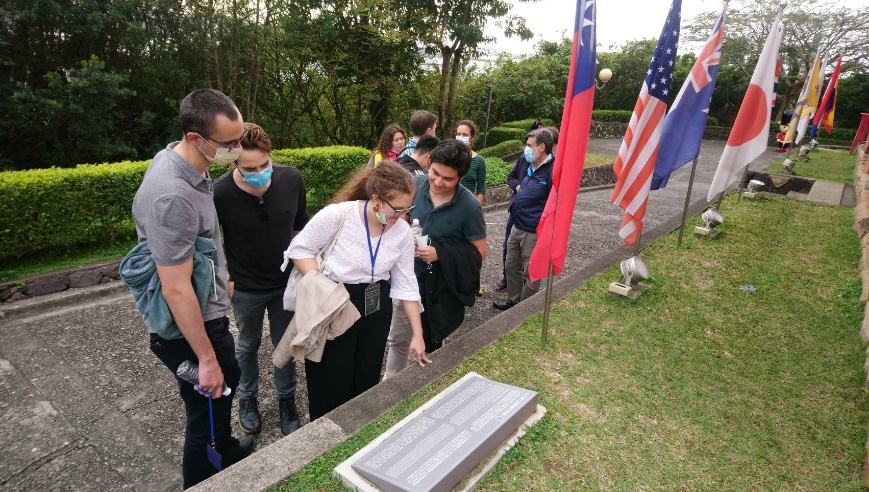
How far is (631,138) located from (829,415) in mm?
2750

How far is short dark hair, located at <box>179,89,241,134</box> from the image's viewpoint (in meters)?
1.96

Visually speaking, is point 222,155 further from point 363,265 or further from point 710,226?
point 710,226

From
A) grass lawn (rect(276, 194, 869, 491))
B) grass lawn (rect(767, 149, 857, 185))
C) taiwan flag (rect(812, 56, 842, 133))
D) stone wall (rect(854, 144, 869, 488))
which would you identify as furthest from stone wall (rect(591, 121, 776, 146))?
grass lawn (rect(276, 194, 869, 491))

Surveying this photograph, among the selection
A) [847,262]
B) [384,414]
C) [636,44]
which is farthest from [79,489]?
[636,44]

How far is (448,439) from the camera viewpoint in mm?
2154

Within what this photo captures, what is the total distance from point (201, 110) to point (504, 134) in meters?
16.2

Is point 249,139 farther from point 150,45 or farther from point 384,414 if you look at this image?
point 150,45

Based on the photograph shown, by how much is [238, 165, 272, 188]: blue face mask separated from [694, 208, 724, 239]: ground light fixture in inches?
249

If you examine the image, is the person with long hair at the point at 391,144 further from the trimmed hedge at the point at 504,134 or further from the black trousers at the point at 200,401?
the trimmed hedge at the point at 504,134

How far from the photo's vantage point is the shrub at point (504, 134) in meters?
16.9

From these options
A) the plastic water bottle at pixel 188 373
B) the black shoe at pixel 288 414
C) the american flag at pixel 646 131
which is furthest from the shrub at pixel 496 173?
the plastic water bottle at pixel 188 373

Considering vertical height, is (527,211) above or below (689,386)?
above

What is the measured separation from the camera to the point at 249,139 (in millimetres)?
2590

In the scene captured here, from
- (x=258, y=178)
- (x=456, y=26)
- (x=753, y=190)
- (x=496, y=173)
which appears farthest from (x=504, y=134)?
(x=258, y=178)
